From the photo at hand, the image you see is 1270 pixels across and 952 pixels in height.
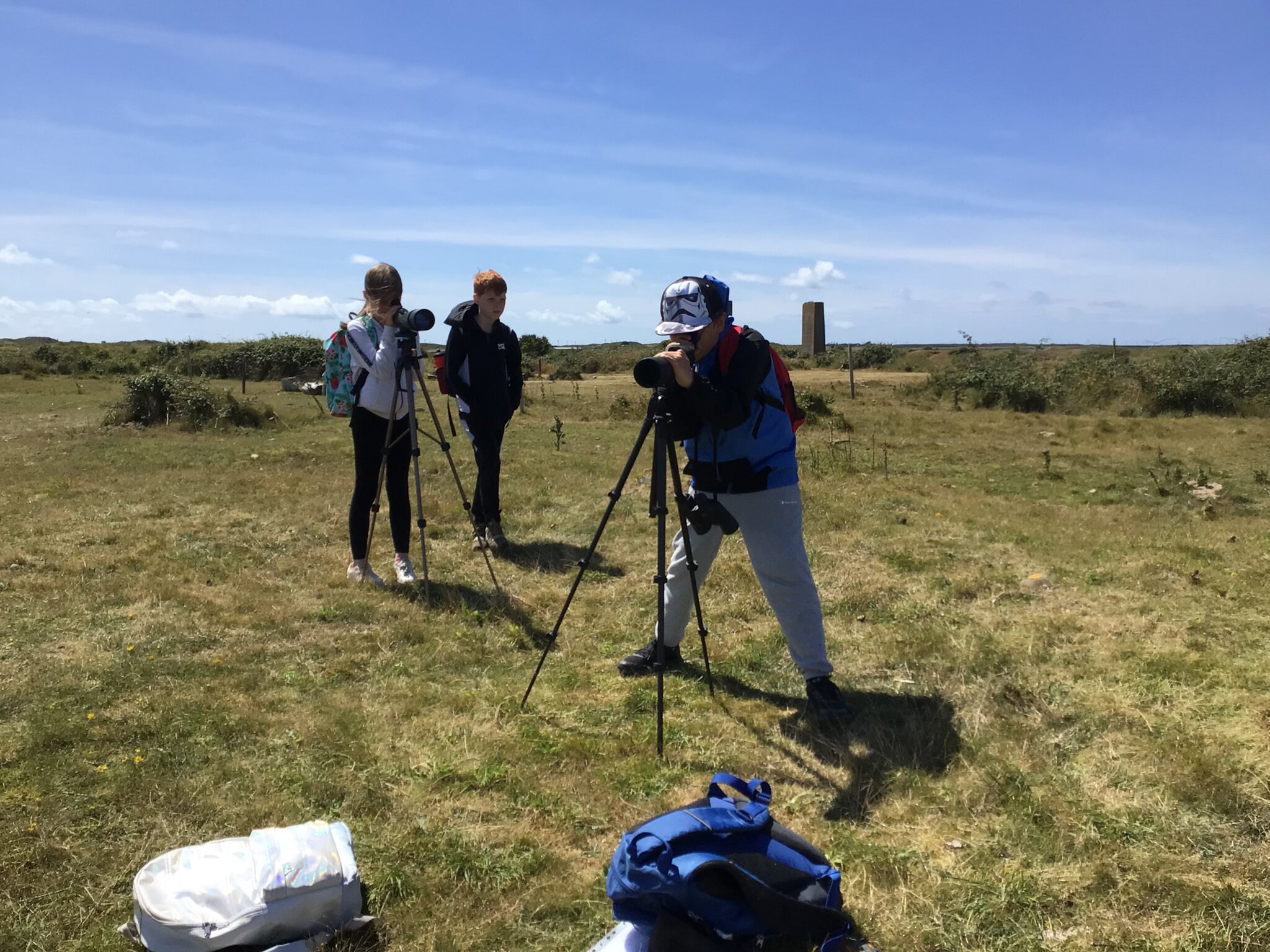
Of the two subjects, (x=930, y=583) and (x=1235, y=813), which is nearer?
(x=1235, y=813)

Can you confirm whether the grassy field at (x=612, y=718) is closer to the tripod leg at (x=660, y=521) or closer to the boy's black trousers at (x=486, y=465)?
the tripod leg at (x=660, y=521)

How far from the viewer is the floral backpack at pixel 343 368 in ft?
19.6

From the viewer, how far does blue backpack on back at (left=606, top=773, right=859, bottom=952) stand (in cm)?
265

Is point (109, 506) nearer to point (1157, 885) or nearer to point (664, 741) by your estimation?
point (664, 741)

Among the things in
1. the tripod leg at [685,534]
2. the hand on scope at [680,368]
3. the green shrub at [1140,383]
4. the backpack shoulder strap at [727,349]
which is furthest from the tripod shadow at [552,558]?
the green shrub at [1140,383]

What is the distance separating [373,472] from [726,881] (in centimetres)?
421

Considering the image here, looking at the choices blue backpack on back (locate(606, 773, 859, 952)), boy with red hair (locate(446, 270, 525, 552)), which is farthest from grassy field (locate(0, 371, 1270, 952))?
boy with red hair (locate(446, 270, 525, 552))

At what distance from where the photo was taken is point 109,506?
29.1ft

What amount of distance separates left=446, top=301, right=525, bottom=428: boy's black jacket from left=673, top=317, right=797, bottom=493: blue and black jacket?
314 cm

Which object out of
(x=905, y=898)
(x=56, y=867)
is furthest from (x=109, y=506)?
(x=905, y=898)

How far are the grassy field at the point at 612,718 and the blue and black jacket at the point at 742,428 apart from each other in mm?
1251

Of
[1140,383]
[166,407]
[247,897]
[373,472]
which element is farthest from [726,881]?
[1140,383]

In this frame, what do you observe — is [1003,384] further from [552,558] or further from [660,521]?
[660,521]

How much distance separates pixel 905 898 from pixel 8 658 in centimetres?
488
